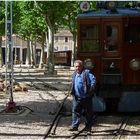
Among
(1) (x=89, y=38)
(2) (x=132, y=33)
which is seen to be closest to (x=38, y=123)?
(1) (x=89, y=38)

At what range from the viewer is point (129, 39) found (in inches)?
617

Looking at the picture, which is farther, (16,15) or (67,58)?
(67,58)

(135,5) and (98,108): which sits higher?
(135,5)

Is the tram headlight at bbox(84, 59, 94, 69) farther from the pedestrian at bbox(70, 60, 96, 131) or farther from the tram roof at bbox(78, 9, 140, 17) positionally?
the pedestrian at bbox(70, 60, 96, 131)

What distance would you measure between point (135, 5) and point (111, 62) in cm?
326

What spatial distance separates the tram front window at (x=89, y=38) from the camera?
15.7m

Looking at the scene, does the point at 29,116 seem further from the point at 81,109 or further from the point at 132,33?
the point at 132,33

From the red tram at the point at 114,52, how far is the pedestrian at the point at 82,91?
2779mm

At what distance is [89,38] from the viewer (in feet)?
51.7

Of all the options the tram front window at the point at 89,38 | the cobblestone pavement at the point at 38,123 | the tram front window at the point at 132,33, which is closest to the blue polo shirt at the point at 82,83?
the cobblestone pavement at the point at 38,123

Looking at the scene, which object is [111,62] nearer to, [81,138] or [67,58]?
[81,138]

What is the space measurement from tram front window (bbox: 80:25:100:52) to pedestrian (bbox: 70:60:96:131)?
2982 mm

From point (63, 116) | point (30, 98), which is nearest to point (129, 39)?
point (63, 116)

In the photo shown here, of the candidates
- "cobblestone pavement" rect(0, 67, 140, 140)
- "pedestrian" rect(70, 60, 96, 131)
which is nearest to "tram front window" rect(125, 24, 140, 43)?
"cobblestone pavement" rect(0, 67, 140, 140)
